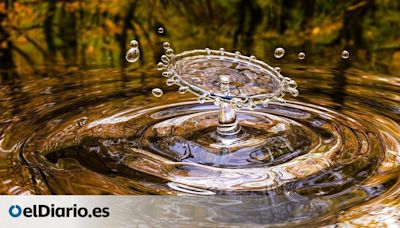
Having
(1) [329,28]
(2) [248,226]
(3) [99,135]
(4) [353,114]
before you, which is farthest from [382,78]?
(2) [248,226]

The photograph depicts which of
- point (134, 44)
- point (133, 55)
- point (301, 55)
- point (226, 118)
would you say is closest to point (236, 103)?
point (226, 118)

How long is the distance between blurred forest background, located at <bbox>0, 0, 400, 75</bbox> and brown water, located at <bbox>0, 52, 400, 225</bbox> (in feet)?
2.36

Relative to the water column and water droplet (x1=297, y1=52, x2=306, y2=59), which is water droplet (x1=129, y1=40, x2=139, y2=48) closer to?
water droplet (x1=297, y1=52, x2=306, y2=59)

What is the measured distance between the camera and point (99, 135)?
1.63 metres

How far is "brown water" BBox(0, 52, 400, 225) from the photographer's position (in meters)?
1.32

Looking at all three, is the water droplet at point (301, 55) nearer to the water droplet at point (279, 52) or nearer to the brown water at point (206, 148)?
the water droplet at point (279, 52)

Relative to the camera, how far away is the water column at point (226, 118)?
1635mm

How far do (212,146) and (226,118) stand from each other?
13 centimetres

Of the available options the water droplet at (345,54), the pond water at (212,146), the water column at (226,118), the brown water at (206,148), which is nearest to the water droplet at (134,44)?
the pond water at (212,146)

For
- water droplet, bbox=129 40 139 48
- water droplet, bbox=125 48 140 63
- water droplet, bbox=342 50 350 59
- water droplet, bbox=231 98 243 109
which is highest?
water droplet, bbox=342 50 350 59

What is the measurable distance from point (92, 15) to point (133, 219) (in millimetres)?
1981

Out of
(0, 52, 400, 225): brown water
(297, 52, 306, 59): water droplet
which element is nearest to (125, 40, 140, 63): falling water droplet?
(0, 52, 400, 225): brown water

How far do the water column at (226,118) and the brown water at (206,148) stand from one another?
24mm

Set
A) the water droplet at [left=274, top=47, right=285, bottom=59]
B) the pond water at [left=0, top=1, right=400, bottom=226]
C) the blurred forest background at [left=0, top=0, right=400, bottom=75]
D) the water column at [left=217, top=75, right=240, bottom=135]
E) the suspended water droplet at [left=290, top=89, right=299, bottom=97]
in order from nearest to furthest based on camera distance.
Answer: the pond water at [left=0, top=1, right=400, bottom=226], the water column at [left=217, top=75, right=240, bottom=135], the suspended water droplet at [left=290, top=89, right=299, bottom=97], the water droplet at [left=274, top=47, right=285, bottom=59], the blurred forest background at [left=0, top=0, right=400, bottom=75]
